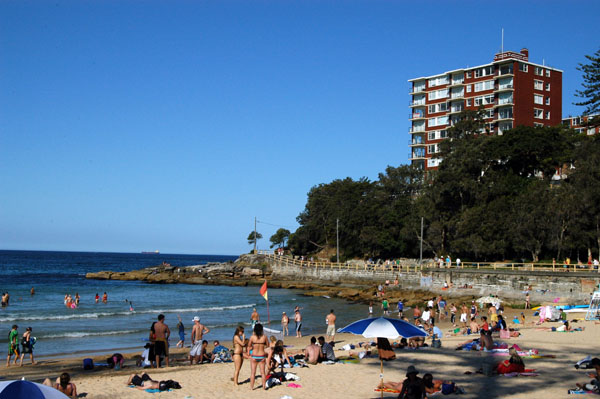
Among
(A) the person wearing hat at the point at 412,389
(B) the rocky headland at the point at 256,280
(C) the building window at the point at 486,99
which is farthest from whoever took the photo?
(C) the building window at the point at 486,99

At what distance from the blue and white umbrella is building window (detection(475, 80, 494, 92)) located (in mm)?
70906

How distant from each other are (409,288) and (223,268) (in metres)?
41.5

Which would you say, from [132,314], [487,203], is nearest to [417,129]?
[487,203]

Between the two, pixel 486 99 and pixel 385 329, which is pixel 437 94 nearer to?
pixel 486 99

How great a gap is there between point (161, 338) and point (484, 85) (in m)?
71.3

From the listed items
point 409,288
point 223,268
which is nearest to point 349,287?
point 409,288

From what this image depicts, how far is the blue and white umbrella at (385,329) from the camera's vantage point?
13.6 meters

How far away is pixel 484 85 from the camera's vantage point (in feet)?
259

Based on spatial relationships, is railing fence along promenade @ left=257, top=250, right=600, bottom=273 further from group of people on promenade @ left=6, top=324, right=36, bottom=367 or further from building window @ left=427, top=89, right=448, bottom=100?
group of people on promenade @ left=6, top=324, right=36, bottom=367

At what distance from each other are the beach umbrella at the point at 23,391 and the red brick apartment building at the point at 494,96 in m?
67.6

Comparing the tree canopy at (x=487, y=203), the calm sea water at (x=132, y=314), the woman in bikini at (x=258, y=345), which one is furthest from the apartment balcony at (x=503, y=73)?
the woman in bikini at (x=258, y=345)

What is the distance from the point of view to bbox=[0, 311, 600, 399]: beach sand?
45.8 ft

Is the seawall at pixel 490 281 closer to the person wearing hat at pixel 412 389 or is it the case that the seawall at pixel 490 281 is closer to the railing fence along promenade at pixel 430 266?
the railing fence along promenade at pixel 430 266

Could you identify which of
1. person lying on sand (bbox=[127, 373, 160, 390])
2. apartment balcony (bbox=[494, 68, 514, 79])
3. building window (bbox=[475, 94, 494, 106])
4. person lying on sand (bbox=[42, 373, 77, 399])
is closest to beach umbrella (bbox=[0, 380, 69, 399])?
person lying on sand (bbox=[42, 373, 77, 399])
